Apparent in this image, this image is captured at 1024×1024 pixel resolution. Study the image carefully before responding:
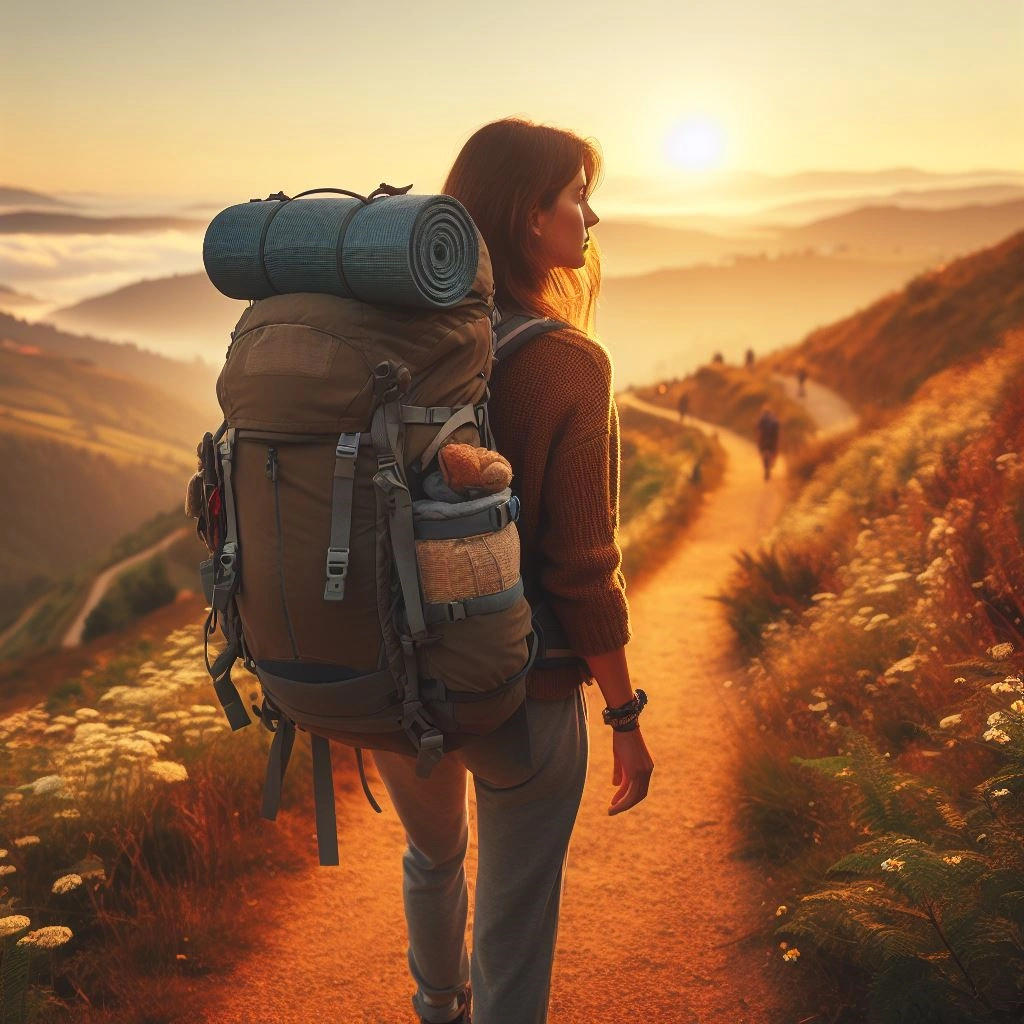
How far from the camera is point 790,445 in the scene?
21.4 meters

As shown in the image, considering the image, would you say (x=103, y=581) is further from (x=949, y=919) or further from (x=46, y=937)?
(x=949, y=919)

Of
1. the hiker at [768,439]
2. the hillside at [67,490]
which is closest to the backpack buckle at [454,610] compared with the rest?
the hiker at [768,439]

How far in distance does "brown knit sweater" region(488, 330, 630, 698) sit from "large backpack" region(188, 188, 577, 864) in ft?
0.43

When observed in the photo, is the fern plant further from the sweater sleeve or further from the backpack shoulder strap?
the backpack shoulder strap

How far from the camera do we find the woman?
1.88 m

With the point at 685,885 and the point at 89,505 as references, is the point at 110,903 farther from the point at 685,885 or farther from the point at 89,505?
the point at 89,505

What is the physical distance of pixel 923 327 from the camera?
82.3ft

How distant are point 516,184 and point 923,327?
2609 cm

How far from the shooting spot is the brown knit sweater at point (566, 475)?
186 centimetres

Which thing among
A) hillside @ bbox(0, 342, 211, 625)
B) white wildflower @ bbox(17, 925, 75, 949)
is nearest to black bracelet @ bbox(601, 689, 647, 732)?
white wildflower @ bbox(17, 925, 75, 949)

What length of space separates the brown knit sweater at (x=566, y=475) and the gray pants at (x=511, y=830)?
0.13 metres

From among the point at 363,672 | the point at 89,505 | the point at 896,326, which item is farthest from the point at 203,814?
the point at 89,505

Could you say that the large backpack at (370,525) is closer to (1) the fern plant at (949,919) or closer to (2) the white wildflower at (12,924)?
(1) the fern plant at (949,919)

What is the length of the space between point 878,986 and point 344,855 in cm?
309
